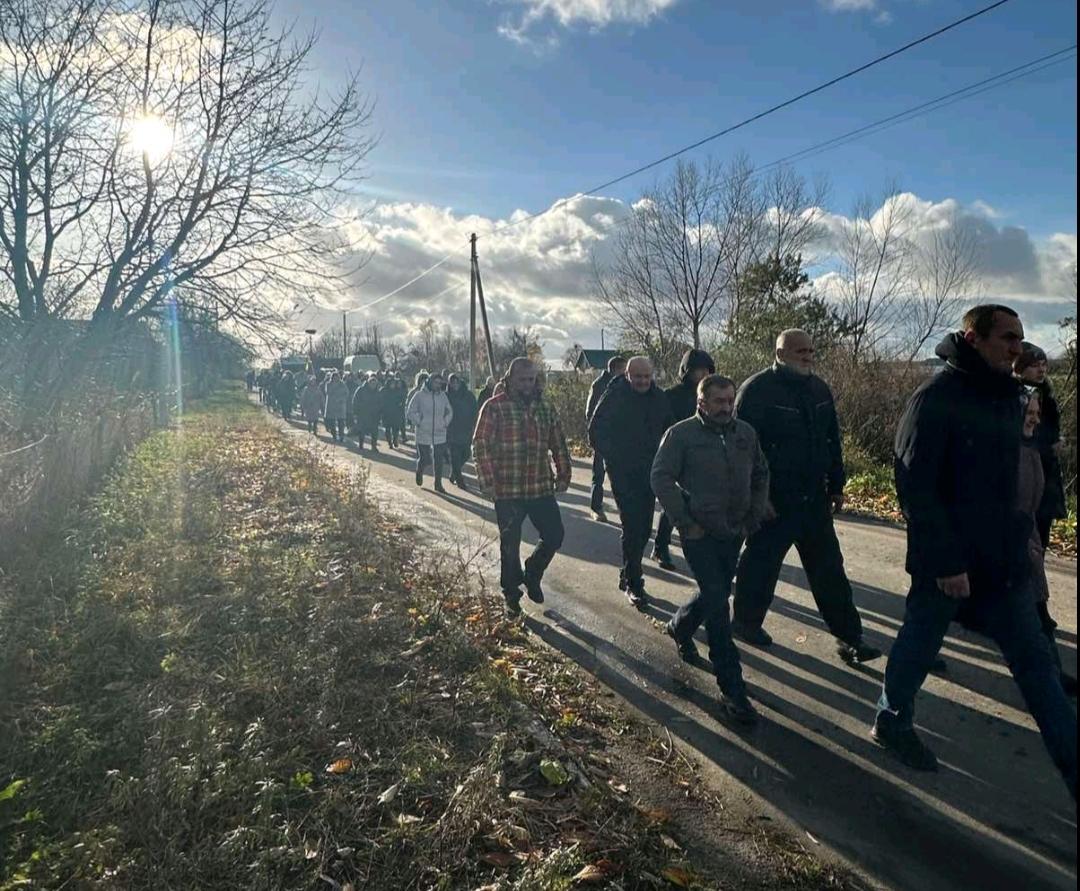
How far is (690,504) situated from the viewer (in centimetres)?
393

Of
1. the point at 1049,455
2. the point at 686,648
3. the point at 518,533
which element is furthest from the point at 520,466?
the point at 1049,455

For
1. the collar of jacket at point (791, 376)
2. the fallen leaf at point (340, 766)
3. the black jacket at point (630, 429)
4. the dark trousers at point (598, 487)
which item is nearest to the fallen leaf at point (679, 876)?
the fallen leaf at point (340, 766)

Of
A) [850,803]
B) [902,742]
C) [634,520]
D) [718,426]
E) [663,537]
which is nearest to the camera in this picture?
[850,803]

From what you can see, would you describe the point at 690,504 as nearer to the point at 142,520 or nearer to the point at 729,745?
the point at 729,745

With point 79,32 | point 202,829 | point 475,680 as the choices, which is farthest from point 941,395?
point 79,32

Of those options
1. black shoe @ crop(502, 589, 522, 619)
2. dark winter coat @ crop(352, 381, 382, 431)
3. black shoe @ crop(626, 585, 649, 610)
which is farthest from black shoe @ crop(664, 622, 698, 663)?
dark winter coat @ crop(352, 381, 382, 431)

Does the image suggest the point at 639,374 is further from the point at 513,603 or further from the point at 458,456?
the point at 458,456

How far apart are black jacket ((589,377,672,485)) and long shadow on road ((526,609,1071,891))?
6.30 ft

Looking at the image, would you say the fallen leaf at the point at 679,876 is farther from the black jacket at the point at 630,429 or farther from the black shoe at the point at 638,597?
the black jacket at the point at 630,429

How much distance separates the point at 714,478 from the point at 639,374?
6.67 feet

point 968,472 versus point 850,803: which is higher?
point 968,472

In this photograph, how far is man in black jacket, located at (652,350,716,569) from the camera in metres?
6.11

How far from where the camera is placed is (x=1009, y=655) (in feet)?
9.43

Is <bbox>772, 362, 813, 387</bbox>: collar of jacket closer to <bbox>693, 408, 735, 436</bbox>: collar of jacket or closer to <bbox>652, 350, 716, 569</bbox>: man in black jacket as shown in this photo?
<bbox>693, 408, 735, 436</bbox>: collar of jacket
